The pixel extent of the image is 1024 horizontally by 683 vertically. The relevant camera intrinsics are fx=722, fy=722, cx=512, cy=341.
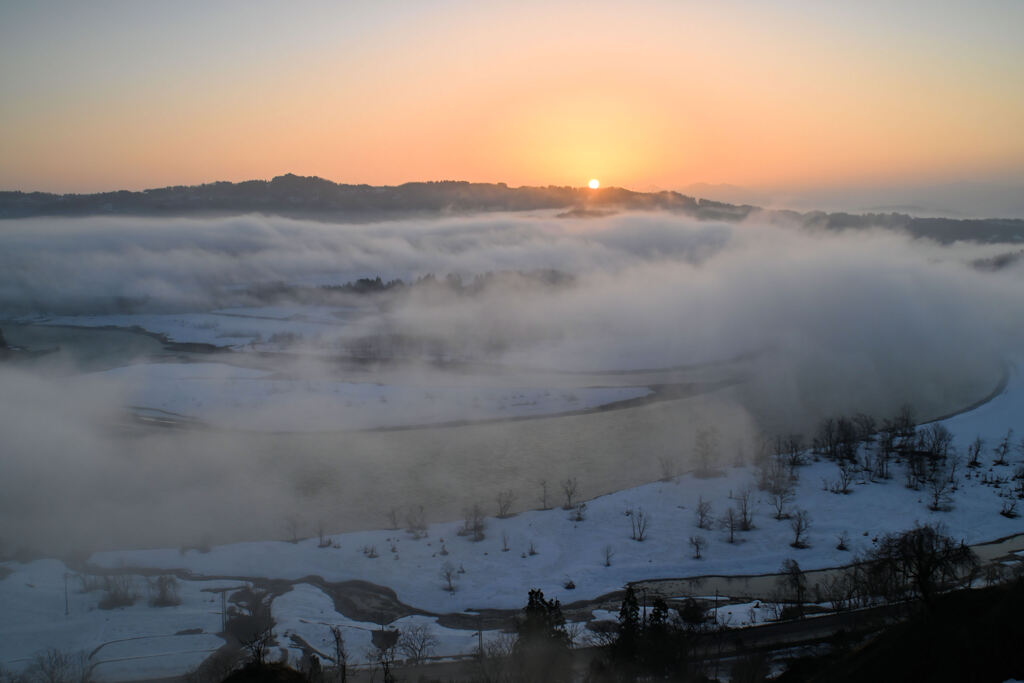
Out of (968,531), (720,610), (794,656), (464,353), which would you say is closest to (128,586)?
(720,610)

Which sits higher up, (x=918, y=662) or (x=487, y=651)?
(x=918, y=662)

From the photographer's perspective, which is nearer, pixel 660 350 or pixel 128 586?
pixel 128 586

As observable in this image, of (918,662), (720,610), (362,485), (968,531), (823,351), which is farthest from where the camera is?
Answer: (823,351)

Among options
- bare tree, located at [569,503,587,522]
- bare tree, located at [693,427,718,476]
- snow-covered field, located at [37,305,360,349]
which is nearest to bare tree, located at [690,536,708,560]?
bare tree, located at [569,503,587,522]

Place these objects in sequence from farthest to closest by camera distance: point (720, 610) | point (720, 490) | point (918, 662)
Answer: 1. point (720, 490)
2. point (720, 610)
3. point (918, 662)

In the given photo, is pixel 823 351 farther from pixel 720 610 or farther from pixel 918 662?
pixel 918 662

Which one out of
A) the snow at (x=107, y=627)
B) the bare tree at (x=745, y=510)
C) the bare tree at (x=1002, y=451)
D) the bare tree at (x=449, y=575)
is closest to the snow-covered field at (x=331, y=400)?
the bare tree at (x=745, y=510)

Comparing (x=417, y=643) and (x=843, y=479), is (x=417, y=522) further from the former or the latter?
(x=843, y=479)
